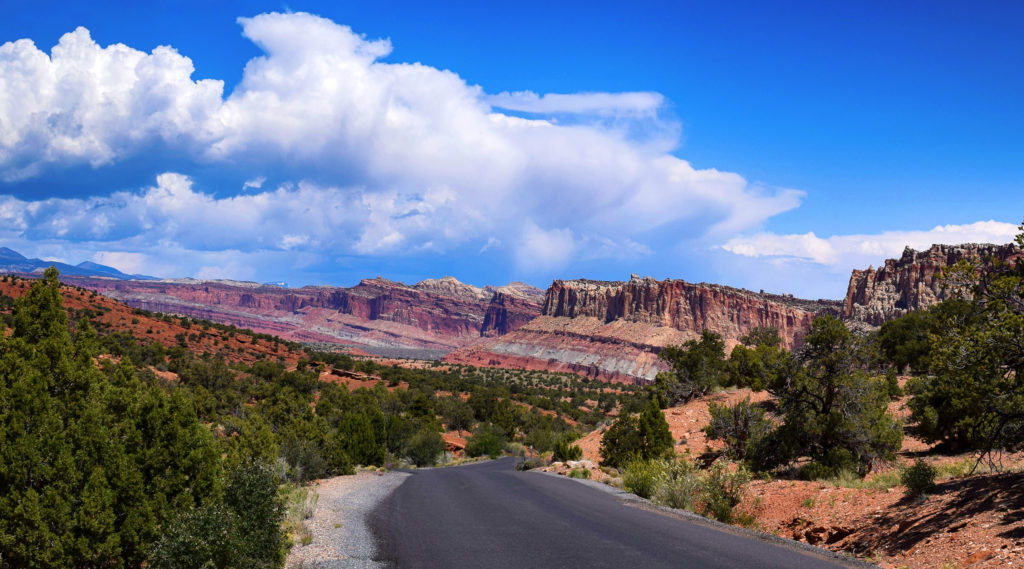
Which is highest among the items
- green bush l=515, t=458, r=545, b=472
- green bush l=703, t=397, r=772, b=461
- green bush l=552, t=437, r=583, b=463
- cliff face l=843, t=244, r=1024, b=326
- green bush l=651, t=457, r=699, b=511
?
cliff face l=843, t=244, r=1024, b=326

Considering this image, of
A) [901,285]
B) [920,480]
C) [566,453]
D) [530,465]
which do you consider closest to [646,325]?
[901,285]

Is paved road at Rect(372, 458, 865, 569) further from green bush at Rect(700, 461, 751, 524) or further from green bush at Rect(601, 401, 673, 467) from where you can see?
green bush at Rect(601, 401, 673, 467)

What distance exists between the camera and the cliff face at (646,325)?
15538 centimetres

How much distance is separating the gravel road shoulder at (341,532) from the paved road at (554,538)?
424 mm

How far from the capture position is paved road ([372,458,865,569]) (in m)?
9.39

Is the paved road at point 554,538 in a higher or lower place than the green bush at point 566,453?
higher

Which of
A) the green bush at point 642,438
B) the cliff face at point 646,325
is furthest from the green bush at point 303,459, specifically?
the cliff face at point 646,325

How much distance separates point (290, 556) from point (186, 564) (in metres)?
2.77

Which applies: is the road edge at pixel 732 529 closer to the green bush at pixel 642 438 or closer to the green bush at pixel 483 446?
the green bush at pixel 642 438

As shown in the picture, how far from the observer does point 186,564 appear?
7703 mm

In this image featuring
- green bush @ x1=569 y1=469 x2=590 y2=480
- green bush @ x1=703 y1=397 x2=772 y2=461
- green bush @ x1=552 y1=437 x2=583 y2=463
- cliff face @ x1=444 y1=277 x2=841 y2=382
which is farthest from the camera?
cliff face @ x1=444 y1=277 x2=841 y2=382

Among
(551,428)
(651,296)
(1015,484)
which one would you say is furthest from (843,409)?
(651,296)

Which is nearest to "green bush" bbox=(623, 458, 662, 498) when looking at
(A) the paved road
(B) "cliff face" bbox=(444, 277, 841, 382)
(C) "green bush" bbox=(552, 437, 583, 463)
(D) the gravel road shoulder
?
(A) the paved road

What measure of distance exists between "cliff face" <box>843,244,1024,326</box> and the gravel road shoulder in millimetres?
112069
